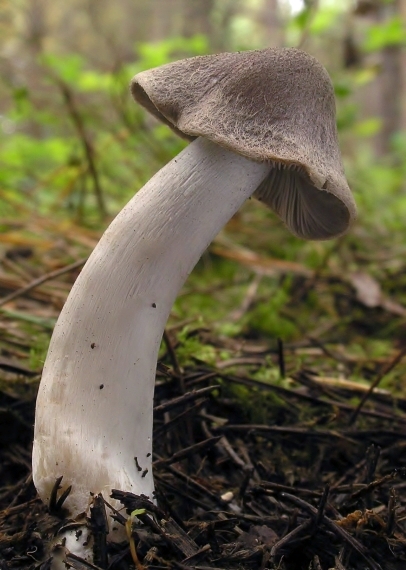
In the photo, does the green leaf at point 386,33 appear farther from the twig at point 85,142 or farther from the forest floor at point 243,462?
the forest floor at point 243,462

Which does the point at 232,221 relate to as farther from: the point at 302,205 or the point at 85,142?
the point at 302,205

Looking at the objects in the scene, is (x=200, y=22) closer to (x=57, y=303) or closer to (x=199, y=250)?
(x=57, y=303)

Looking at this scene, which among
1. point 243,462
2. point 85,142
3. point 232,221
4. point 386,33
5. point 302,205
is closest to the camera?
point 243,462

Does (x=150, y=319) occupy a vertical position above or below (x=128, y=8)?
below

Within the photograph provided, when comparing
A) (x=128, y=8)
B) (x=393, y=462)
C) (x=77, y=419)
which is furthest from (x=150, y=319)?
(x=128, y=8)

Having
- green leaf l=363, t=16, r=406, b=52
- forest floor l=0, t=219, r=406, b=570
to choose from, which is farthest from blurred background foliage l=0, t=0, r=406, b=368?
forest floor l=0, t=219, r=406, b=570

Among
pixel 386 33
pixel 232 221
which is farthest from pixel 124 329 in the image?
pixel 386 33
